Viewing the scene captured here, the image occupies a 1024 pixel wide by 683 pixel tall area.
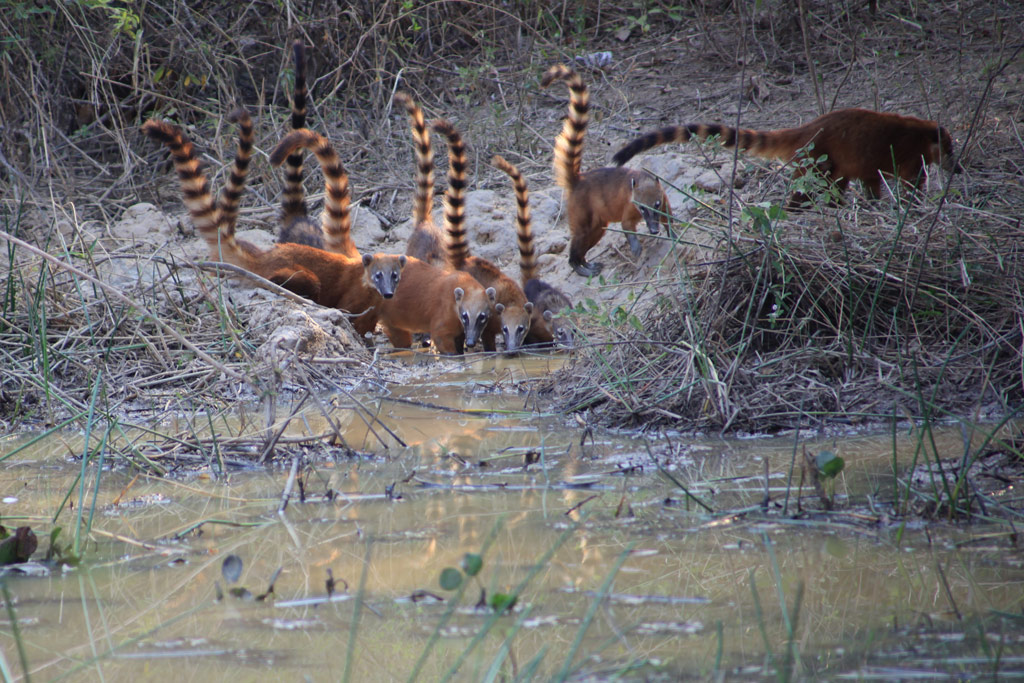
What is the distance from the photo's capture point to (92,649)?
6.19 feet

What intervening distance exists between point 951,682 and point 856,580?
0.52m

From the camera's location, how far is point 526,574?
2.19m

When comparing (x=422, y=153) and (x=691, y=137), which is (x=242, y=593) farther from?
(x=422, y=153)

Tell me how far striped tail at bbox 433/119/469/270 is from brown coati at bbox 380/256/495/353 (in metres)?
0.57

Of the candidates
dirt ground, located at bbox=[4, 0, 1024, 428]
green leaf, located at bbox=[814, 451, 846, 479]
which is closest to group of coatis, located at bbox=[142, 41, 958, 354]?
dirt ground, located at bbox=[4, 0, 1024, 428]

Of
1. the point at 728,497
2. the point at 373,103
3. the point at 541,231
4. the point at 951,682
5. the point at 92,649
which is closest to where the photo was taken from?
the point at 951,682

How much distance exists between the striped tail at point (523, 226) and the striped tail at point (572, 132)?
0.36m

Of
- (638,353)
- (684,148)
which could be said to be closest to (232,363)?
(638,353)

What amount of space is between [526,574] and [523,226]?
19.2ft

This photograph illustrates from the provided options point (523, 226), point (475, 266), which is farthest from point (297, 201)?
point (523, 226)

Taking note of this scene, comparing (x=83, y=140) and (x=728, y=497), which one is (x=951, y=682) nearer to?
(x=728, y=497)

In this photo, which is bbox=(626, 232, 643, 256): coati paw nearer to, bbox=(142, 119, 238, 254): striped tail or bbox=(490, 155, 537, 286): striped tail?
bbox=(490, 155, 537, 286): striped tail

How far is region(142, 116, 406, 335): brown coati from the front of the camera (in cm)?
667

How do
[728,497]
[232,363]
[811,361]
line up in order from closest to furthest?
1. [728,497]
2. [811,361]
3. [232,363]
